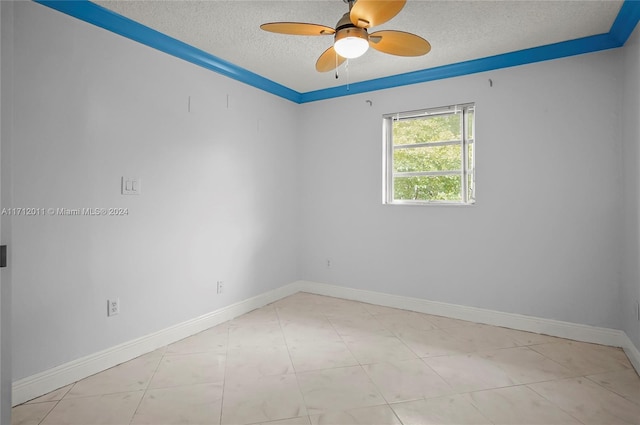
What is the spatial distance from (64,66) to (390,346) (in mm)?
3011

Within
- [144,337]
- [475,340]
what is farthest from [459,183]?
[144,337]

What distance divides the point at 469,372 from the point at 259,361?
1460 mm

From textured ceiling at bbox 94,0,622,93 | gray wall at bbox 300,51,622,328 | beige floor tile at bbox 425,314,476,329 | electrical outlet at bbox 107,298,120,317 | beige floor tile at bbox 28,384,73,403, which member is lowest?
beige floor tile at bbox 28,384,73,403

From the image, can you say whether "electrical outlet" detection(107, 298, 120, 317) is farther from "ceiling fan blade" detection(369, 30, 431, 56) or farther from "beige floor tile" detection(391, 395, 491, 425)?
"ceiling fan blade" detection(369, 30, 431, 56)

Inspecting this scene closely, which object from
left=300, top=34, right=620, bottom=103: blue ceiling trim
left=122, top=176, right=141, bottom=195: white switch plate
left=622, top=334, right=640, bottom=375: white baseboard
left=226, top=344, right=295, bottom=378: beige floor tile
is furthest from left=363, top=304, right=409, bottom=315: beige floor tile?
left=122, top=176, right=141, bottom=195: white switch plate

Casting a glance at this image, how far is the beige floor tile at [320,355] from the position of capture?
8.28 feet

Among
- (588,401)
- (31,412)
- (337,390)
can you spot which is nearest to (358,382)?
(337,390)

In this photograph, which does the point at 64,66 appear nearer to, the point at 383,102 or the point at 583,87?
the point at 383,102

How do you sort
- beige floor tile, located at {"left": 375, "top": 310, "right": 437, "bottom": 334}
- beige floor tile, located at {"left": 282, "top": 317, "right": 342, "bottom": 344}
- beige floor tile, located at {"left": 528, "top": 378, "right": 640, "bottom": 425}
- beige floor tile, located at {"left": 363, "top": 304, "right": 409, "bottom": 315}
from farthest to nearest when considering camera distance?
beige floor tile, located at {"left": 363, "top": 304, "right": 409, "bottom": 315} < beige floor tile, located at {"left": 375, "top": 310, "right": 437, "bottom": 334} < beige floor tile, located at {"left": 282, "top": 317, "right": 342, "bottom": 344} < beige floor tile, located at {"left": 528, "top": 378, "right": 640, "bottom": 425}

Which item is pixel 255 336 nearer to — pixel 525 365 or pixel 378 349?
pixel 378 349

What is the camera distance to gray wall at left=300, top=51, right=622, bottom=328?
2861 mm

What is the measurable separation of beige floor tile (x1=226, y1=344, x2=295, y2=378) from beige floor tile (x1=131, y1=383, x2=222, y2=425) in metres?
0.22

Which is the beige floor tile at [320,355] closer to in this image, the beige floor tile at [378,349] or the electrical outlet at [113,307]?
the beige floor tile at [378,349]

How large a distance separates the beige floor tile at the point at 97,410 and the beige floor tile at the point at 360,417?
1032 mm
